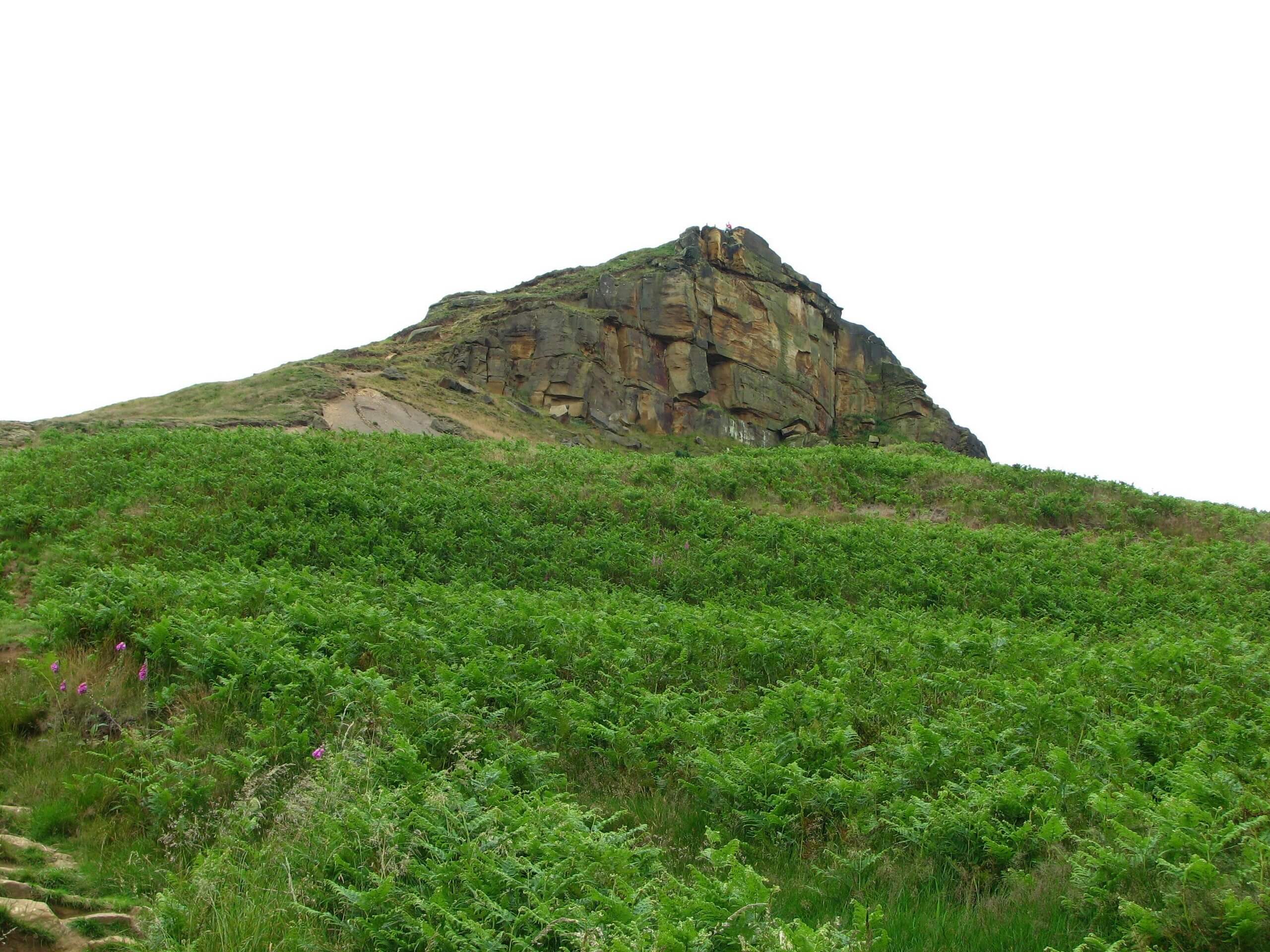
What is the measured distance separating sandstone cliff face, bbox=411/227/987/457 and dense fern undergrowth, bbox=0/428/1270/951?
136 ft

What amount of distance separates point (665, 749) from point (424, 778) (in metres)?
2.17

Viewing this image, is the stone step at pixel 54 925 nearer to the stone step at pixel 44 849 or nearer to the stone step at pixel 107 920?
the stone step at pixel 107 920

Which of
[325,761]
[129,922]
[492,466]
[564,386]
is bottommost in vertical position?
[129,922]

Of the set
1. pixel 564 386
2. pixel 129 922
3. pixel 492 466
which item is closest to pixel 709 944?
pixel 129 922

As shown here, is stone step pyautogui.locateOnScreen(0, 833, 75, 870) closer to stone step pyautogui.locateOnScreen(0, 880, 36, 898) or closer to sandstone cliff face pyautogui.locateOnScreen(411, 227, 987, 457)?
stone step pyautogui.locateOnScreen(0, 880, 36, 898)

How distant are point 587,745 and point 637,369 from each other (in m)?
54.5

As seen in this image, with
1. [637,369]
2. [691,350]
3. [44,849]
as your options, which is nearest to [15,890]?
[44,849]

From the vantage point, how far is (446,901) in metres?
3.80

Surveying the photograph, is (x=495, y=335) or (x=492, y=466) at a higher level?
(x=495, y=335)

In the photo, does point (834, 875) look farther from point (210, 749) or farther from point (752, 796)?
point (210, 749)

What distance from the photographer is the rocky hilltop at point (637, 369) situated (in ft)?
140

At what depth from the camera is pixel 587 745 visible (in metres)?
6.52

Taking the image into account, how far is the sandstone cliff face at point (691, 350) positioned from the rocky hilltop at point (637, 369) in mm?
123

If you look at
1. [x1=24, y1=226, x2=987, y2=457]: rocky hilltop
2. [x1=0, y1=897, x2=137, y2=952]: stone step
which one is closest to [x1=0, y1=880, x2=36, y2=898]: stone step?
[x1=0, y1=897, x2=137, y2=952]: stone step
